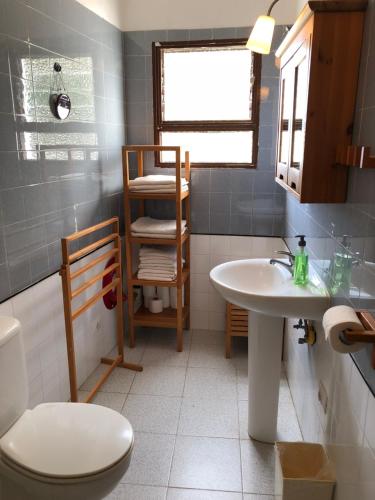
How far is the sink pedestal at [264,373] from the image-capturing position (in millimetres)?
1930

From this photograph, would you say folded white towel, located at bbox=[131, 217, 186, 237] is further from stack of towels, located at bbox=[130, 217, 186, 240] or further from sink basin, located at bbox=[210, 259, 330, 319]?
sink basin, located at bbox=[210, 259, 330, 319]

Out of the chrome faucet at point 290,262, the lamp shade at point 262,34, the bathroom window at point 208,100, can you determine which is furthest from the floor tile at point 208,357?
the lamp shade at point 262,34

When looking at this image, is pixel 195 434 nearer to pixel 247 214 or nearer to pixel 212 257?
pixel 212 257

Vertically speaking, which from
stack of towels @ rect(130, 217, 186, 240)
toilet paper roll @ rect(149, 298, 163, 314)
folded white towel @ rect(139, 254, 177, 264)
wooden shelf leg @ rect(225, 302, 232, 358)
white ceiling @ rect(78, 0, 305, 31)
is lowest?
wooden shelf leg @ rect(225, 302, 232, 358)

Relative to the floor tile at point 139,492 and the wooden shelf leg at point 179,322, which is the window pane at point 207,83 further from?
the floor tile at point 139,492

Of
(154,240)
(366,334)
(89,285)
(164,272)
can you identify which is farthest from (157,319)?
(366,334)

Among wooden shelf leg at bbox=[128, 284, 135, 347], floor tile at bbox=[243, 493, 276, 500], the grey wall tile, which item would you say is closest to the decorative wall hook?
the grey wall tile

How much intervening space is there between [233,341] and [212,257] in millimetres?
653

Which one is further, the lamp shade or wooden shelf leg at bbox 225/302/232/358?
wooden shelf leg at bbox 225/302/232/358

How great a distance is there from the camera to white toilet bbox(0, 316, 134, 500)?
4.31 feet

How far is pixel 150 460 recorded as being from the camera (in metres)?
1.92

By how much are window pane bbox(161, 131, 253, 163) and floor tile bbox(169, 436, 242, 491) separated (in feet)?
6.12

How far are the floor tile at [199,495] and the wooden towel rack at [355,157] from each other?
142cm

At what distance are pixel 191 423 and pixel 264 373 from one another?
0.52m
